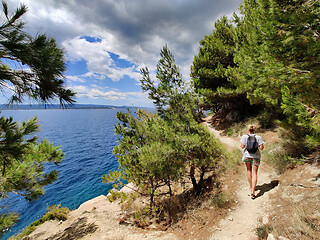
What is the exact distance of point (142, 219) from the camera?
17.4 feet

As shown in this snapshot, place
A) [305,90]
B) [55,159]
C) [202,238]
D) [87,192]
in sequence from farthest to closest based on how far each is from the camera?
[87,192] < [55,159] < [305,90] < [202,238]

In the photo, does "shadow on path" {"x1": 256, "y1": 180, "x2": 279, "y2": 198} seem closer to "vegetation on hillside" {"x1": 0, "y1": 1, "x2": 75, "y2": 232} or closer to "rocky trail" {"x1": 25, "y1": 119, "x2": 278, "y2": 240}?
"rocky trail" {"x1": 25, "y1": 119, "x2": 278, "y2": 240}

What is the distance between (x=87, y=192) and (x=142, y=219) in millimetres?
11859

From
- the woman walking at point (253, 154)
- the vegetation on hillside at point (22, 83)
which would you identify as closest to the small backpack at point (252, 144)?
the woman walking at point (253, 154)

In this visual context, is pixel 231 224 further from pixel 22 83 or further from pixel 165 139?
pixel 22 83

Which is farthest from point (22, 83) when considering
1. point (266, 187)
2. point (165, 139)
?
point (266, 187)

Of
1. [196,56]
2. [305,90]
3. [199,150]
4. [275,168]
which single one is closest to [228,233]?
[199,150]

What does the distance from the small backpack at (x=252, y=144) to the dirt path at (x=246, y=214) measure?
1.50 m

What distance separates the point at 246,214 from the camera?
4027 millimetres

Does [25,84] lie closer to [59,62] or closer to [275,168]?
[59,62]

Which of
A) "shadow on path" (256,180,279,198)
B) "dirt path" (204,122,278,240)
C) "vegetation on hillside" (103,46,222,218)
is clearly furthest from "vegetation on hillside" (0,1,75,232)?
"shadow on path" (256,180,279,198)

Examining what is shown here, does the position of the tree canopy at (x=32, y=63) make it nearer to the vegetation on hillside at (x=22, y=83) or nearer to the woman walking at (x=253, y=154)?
the vegetation on hillside at (x=22, y=83)

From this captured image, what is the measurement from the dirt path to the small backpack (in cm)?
150

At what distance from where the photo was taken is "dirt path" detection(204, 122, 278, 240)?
3459 mm
